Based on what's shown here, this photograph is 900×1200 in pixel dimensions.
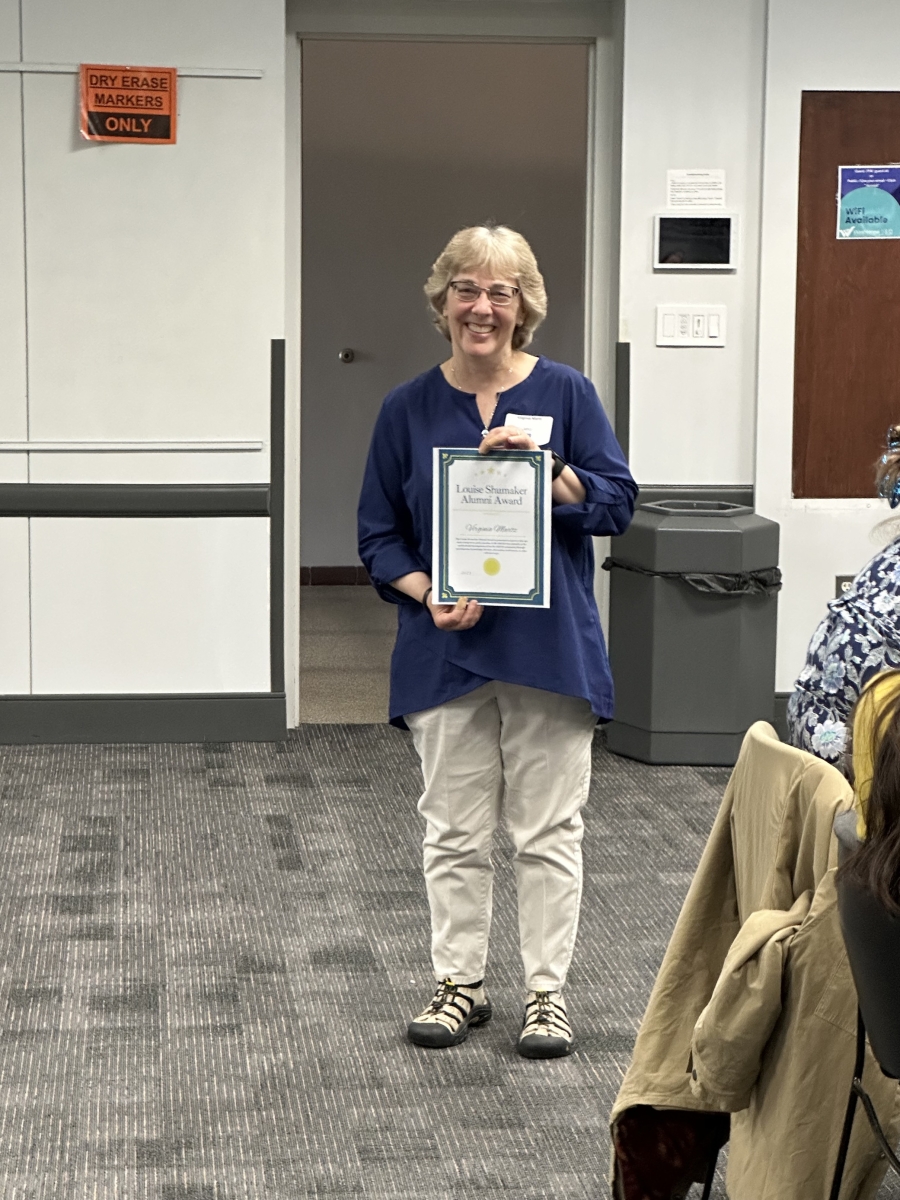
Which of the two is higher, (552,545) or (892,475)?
(892,475)

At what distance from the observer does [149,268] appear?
18.1 ft

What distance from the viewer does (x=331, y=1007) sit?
10.9 feet

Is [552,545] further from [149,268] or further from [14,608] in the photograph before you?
[14,608]

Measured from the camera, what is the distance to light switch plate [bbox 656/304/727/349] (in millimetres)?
5719

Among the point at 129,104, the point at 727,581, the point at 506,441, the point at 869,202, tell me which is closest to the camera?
the point at 506,441

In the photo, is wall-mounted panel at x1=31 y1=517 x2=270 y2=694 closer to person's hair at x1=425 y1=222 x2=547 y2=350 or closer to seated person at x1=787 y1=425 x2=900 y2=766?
person's hair at x1=425 y1=222 x2=547 y2=350

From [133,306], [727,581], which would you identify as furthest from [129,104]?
[727,581]

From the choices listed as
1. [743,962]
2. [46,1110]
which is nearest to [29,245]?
[46,1110]

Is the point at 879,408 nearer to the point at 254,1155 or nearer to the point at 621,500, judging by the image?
the point at 621,500

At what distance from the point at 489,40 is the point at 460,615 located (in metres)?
3.69

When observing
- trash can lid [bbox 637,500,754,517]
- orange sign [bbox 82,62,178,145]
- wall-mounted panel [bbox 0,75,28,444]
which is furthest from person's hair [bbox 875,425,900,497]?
wall-mounted panel [bbox 0,75,28,444]

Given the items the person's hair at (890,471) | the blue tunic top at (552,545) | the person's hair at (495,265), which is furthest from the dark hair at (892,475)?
the person's hair at (495,265)

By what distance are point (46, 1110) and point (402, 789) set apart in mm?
2412

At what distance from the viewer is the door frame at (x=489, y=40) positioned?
19.1 feet
